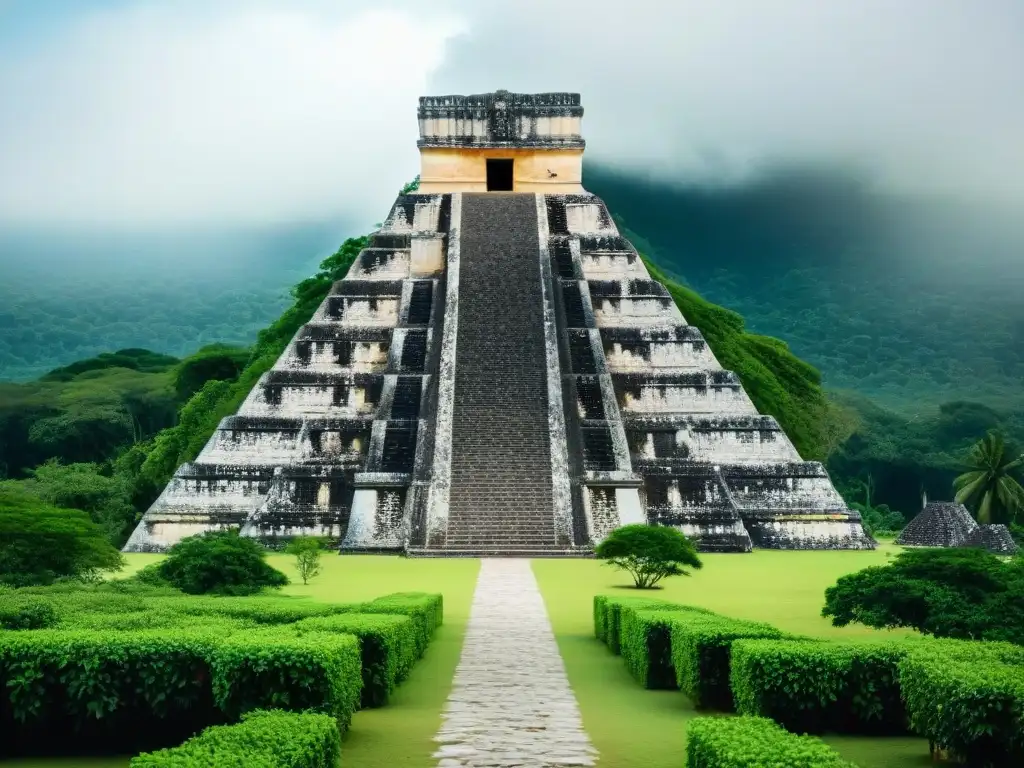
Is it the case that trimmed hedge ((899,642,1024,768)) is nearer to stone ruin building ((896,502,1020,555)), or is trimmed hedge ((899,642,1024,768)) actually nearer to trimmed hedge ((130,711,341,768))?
trimmed hedge ((130,711,341,768))

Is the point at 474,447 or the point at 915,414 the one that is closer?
the point at 474,447

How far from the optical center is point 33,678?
6.10m

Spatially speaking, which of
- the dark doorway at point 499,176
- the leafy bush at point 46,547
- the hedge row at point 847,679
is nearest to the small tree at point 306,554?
the leafy bush at point 46,547

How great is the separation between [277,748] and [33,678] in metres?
1.90

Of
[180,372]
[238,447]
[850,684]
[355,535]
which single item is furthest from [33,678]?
[180,372]

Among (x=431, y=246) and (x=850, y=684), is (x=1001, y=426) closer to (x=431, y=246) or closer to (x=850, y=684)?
(x=431, y=246)

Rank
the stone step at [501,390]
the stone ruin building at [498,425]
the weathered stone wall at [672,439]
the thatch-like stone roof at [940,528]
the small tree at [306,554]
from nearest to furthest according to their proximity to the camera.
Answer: the small tree at [306,554] → the stone step at [501,390] → the stone ruin building at [498,425] → the weathered stone wall at [672,439] → the thatch-like stone roof at [940,528]

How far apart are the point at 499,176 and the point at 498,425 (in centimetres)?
1076

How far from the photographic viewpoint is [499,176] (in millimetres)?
29812

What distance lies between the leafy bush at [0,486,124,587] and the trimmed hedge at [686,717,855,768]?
287 inches

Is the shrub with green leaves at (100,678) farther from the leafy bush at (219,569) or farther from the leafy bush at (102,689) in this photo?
the leafy bush at (219,569)

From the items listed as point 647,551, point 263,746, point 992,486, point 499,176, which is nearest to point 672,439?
point 647,551

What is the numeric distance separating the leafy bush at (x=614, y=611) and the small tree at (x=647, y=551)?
3.66 metres

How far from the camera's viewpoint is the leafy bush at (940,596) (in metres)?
8.41
